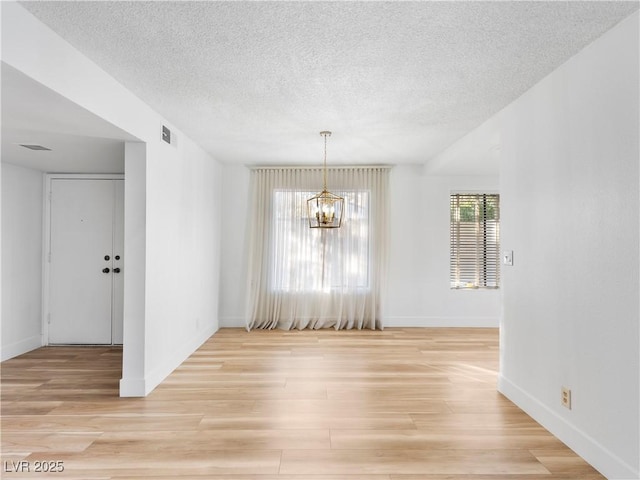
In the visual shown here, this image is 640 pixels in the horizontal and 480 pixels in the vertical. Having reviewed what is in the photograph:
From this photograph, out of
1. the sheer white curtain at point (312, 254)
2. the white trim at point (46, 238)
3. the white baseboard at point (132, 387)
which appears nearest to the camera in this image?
the white baseboard at point (132, 387)

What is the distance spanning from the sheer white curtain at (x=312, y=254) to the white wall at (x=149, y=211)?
2.96 ft

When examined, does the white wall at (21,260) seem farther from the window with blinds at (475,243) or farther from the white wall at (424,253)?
the window with blinds at (475,243)

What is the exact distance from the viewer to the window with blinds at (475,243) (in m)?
6.07

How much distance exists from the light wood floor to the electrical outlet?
0.87ft

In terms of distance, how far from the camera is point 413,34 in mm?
2172

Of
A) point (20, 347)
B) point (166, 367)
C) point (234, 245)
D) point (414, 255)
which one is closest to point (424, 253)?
point (414, 255)

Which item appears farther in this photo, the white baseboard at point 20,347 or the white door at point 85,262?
the white door at point 85,262

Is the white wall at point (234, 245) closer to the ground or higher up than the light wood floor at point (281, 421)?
higher up

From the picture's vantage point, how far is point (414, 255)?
601cm

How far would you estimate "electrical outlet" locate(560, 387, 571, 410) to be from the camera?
246 cm

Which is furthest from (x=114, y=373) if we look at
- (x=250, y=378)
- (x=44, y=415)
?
(x=250, y=378)

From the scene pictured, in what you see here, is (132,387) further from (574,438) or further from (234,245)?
(574,438)

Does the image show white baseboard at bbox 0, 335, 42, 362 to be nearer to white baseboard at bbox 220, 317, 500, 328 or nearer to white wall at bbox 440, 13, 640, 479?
white baseboard at bbox 220, 317, 500, 328

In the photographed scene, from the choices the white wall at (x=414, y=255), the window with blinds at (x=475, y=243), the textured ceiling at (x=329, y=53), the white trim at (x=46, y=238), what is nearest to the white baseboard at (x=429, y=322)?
the white wall at (x=414, y=255)
